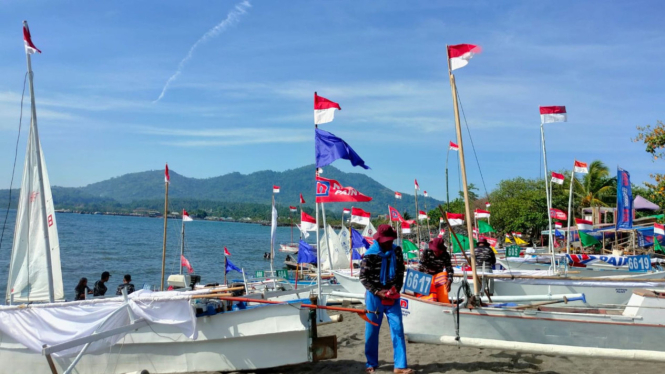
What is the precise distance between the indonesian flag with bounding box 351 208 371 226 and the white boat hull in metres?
12.1

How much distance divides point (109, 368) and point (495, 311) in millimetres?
6600

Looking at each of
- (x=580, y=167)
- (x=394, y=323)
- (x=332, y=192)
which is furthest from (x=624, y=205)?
(x=394, y=323)

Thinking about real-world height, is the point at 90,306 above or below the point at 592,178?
below

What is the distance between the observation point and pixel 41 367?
9.61 meters

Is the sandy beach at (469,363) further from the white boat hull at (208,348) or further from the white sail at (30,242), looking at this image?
the white sail at (30,242)

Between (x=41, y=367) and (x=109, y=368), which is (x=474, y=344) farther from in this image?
(x=41, y=367)

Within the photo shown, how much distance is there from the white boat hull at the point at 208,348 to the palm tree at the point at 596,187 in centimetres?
4518

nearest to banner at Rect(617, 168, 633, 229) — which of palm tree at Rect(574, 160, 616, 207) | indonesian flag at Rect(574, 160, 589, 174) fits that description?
indonesian flag at Rect(574, 160, 589, 174)

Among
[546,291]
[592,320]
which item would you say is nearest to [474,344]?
[592,320]

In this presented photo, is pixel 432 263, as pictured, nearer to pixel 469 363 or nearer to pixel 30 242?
pixel 469 363

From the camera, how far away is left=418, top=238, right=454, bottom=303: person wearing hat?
1047 centimetres

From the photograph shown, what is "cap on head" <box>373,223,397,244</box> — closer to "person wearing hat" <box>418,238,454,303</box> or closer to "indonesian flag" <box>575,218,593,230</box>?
"person wearing hat" <box>418,238,454,303</box>

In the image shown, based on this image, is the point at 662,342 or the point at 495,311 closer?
the point at 662,342

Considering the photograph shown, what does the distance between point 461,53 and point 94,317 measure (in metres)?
8.22
